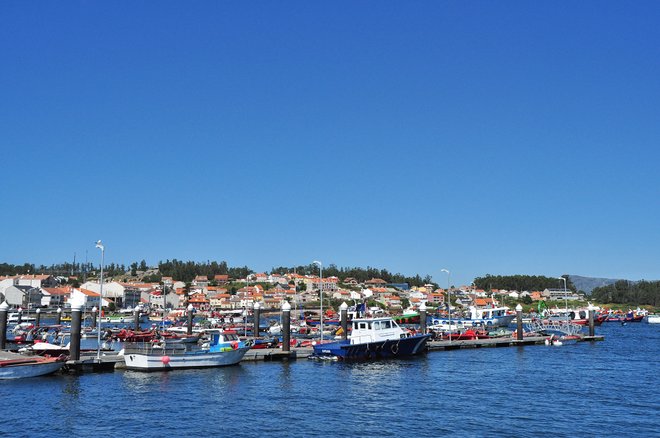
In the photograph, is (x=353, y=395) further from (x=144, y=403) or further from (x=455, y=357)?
(x=455, y=357)

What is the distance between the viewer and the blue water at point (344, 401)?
92.1 feet

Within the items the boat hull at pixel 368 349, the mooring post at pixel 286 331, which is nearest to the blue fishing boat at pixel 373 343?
the boat hull at pixel 368 349

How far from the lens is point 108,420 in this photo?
29234mm

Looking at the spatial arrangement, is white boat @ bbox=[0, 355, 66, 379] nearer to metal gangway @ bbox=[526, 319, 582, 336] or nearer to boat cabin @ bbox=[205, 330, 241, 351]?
boat cabin @ bbox=[205, 330, 241, 351]

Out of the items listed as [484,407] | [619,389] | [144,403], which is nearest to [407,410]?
[484,407]

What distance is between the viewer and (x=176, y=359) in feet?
147

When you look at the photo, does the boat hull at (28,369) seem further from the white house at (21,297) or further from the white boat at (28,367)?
the white house at (21,297)

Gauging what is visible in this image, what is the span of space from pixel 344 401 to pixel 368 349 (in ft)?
61.3

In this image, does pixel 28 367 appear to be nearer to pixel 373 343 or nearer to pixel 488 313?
pixel 373 343

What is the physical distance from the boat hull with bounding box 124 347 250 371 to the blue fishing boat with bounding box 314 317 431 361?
9151mm

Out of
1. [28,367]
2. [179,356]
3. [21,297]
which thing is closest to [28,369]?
[28,367]

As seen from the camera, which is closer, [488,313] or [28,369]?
[28,369]

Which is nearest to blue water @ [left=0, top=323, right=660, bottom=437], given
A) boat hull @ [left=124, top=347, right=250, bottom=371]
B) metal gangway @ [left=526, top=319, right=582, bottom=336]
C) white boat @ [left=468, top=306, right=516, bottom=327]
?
boat hull @ [left=124, top=347, right=250, bottom=371]

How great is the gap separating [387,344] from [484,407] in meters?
21.0
